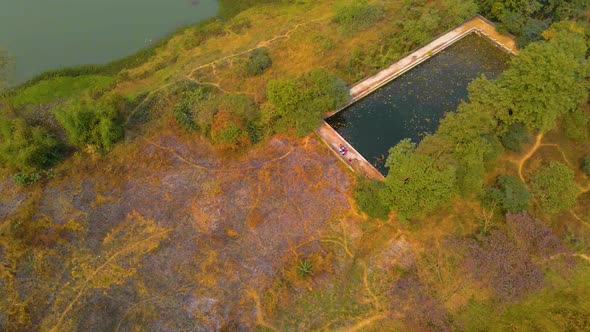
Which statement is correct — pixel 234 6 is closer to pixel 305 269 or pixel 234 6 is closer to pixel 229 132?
pixel 229 132

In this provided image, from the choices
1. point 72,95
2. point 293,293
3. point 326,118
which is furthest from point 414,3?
point 72,95

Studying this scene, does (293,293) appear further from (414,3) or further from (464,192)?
(414,3)

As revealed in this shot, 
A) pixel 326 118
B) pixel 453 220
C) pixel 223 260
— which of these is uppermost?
pixel 326 118

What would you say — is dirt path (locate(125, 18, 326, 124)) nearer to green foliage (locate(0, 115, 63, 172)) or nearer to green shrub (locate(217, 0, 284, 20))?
green foliage (locate(0, 115, 63, 172))

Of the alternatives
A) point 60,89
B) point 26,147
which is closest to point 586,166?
point 26,147

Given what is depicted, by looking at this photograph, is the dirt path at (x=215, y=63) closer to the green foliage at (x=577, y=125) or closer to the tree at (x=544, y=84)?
the tree at (x=544, y=84)

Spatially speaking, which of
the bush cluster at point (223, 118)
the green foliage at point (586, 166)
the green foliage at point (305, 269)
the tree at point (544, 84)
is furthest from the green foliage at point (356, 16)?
the green foliage at point (305, 269)
